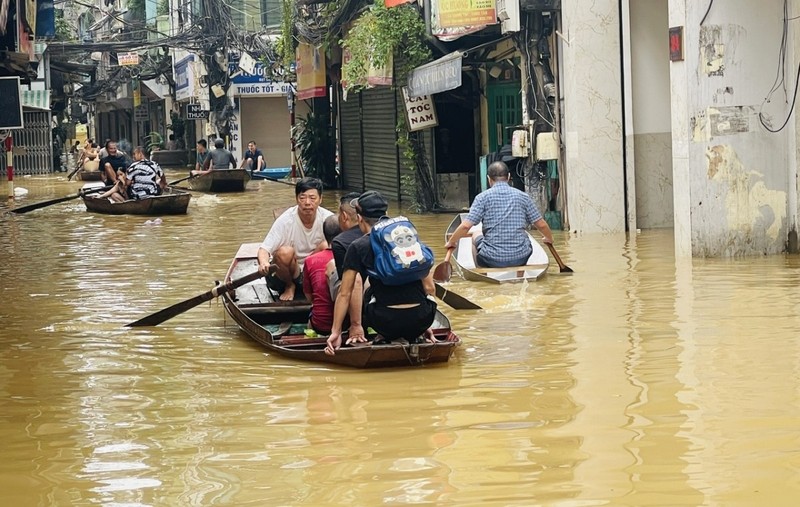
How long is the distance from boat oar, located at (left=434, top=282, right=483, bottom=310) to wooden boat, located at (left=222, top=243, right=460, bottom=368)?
1.31 metres

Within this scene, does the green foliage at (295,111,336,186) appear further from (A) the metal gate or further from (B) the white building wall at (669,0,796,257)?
(B) the white building wall at (669,0,796,257)

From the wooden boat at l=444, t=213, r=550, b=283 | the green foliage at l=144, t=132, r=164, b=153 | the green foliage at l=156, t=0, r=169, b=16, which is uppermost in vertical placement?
the green foliage at l=156, t=0, r=169, b=16

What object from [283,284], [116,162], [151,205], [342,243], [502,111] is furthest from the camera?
[116,162]

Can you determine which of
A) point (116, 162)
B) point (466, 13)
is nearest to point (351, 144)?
point (116, 162)

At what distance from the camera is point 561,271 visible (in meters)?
13.4

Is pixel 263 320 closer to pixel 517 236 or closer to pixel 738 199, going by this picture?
pixel 517 236

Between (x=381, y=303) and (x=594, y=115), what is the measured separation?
9.49m

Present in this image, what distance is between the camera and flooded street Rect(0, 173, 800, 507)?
580cm

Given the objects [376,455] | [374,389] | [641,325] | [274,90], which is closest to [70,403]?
[374,389]

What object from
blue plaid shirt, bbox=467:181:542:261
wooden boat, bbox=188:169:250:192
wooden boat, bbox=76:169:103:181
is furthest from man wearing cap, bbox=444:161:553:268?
wooden boat, bbox=76:169:103:181

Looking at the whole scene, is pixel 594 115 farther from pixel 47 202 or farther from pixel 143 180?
pixel 47 202

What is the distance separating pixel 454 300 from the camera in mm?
11062

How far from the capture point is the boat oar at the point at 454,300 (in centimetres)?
1096

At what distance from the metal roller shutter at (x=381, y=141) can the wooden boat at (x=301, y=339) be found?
49.7ft
